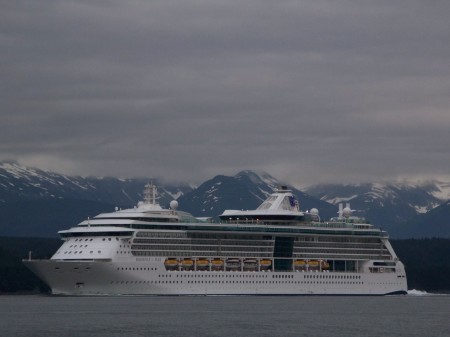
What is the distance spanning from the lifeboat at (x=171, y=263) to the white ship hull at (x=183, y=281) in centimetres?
74

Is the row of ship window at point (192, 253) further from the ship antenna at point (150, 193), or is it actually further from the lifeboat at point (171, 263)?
the ship antenna at point (150, 193)

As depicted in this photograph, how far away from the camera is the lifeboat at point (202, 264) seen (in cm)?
16562

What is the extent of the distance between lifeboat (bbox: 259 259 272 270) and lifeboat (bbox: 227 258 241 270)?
9.31ft

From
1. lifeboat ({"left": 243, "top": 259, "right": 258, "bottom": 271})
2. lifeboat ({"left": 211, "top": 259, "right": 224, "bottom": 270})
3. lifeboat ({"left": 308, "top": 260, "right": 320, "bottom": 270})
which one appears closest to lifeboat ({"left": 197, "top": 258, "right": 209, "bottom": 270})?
lifeboat ({"left": 211, "top": 259, "right": 224, "bottom": 270})

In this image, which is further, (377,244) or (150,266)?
(377,244)

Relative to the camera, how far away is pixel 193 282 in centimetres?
16338

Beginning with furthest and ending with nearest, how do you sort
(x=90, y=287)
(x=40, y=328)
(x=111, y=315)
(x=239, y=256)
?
(x=239, y=256) → (x=90, y=287) → (x=111, y=315) → (x=40, y=328)

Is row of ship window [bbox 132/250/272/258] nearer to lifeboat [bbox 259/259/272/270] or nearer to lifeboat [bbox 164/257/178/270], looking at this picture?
lifeboat [bbox 259/259/272/270]

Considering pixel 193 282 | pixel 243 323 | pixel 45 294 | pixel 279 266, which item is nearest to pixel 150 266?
pixel 193 282

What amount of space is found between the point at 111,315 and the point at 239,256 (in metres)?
45.8

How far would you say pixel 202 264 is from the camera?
16575 centimetres

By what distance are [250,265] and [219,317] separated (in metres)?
46.7

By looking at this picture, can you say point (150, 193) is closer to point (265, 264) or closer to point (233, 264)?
point (233, 264)

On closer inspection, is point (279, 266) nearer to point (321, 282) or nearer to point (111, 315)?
point (321, 282)
